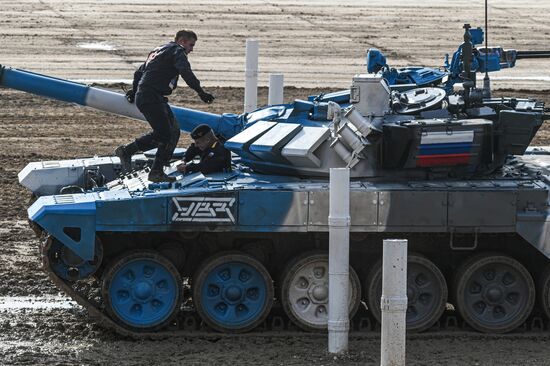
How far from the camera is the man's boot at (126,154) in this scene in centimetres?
1792

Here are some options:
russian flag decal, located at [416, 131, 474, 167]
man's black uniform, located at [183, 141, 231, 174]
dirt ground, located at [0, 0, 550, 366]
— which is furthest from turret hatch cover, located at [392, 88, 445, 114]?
dirt ground, located at [0, 0, 550, 366]

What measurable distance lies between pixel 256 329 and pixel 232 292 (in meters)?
0.46

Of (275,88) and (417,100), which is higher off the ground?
(275,88)

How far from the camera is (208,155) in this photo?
55.5ft

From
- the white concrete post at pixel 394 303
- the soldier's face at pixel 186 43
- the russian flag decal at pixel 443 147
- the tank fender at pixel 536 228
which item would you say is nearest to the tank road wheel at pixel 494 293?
the tank fender at pixel 536 228

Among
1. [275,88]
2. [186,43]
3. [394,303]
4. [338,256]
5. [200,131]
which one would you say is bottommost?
[394,303]

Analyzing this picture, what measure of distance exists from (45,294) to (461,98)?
5.10 meters

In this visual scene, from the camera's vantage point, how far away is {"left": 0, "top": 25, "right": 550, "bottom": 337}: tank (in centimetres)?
1584

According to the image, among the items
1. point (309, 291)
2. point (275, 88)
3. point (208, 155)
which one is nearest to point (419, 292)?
point (309, 291)

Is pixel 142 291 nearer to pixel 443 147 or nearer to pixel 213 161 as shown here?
pixel 213 161

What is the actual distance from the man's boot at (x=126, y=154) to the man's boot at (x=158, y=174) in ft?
3.37

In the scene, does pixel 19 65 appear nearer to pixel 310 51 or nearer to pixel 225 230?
pixel 310 51

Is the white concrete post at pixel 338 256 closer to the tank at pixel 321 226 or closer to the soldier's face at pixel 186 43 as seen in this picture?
the tank at pixel 321 226

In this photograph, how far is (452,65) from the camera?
1816cm
